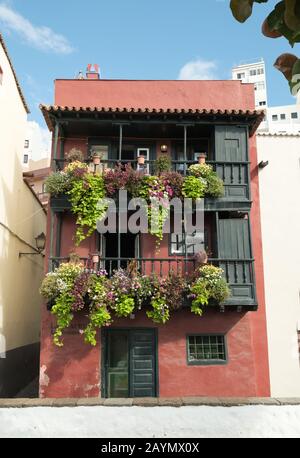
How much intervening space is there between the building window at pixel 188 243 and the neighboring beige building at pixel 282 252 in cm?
216

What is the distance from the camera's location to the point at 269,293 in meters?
12.5

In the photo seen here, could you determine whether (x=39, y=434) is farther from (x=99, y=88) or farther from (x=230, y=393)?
(x=99, y=88)

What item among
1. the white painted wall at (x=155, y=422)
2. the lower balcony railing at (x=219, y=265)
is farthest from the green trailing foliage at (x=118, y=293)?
the white painted wall at (x=155, y=422)

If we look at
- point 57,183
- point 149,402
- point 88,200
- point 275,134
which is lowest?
point 149,402

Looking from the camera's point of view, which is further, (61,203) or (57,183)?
(61,203)

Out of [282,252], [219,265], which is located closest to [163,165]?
[219,265]

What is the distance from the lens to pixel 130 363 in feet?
37.1

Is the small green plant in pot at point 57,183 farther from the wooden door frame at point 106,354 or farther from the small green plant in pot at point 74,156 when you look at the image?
the wooden door frame at point 106,354

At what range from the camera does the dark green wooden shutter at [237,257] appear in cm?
1117

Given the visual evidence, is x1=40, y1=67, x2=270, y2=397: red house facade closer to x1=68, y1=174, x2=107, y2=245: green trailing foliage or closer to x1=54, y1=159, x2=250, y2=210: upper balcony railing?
x1=54, y1=159, x2=250, y2=210: upper balcony railing

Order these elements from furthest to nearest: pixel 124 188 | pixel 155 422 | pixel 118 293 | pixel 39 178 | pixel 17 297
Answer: pixel 39 178 → pixel 17 297 → pixel 124 188 → pixel 118 293 → pixel 155 422

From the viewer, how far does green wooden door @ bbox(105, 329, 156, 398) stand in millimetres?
11188

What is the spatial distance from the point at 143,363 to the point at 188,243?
12.2ft

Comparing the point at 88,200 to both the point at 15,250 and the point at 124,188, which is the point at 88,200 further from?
the point at 15,250
